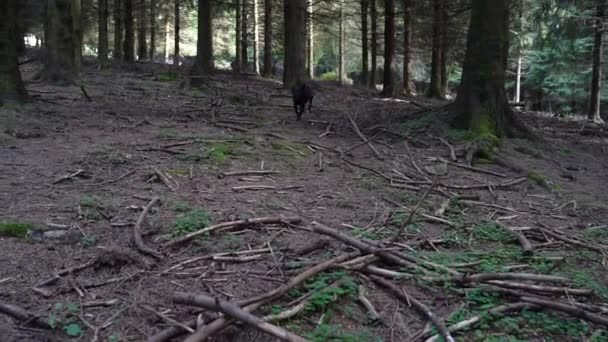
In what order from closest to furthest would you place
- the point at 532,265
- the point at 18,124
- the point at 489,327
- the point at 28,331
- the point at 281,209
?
the point at 28,331
the point at 489,327
the point at 532,265
the point at 281,209
the point at 18,124

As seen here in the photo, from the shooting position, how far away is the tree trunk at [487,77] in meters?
9.75

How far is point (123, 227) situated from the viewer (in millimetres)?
5145

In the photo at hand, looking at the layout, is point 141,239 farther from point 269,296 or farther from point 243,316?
point 243,316

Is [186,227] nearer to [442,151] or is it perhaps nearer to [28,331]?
[28,331]

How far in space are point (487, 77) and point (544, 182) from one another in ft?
9.19

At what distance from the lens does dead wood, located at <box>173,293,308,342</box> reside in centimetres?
326

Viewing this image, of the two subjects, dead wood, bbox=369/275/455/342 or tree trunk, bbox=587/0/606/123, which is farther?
tree trunk, bbox=587/0/606/123

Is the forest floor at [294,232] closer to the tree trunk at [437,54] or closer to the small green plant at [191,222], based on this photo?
the small green plant at [191,222]

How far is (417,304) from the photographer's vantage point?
3951mm

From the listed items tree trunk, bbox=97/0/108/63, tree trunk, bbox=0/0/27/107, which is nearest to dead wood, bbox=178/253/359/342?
tree trunk, bbox=0/0/27/107

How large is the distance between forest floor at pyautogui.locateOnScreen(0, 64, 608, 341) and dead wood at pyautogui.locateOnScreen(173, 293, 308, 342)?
0.48 feet

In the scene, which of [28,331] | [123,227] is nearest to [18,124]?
[123,227]

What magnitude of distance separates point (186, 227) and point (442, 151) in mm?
5423

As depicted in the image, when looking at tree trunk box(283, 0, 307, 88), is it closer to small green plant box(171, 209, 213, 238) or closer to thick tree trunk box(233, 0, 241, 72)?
thick tree trunk box(233, 0, 241, 72)
